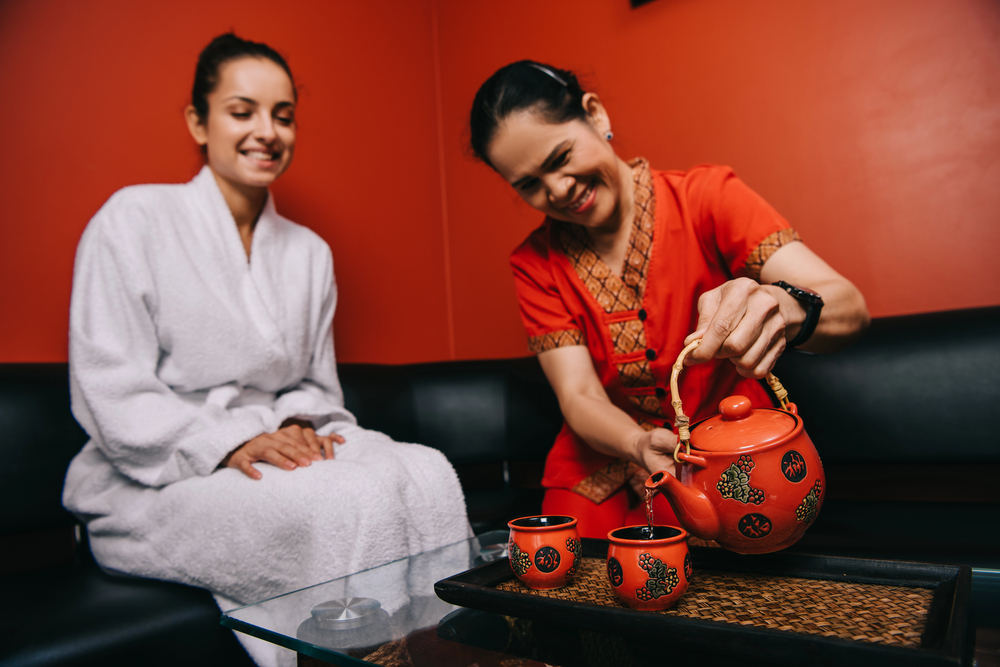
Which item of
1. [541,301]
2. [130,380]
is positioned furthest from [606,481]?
[130,380]

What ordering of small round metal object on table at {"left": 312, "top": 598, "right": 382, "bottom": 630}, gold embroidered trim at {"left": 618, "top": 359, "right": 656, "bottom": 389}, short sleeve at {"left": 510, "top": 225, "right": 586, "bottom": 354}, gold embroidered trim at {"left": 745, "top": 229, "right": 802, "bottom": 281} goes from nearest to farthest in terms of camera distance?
small round metal object on table at {"left": 312, "top": 598, "right": 382, "bottom": 630}
gold embroidered trim at {"left": 745, "top": 229, "right": 802, "bottom": 281}
gold embroidered trim at {"left": 618, "top": 359, "right": 656, "bottom": 389}
short sleeve at {"left": 510, "top": 225, "right": 586, "bottom": 354}

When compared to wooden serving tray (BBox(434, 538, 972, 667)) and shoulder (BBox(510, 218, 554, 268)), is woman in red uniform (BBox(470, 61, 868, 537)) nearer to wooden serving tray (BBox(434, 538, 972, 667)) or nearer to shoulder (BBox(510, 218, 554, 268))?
shoulder (BBox(510, 218, 554, 268))

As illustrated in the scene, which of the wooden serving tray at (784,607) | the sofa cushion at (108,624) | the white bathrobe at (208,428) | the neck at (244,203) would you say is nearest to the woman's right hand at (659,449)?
the wooden serving tray at (784,607)

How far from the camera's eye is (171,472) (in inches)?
43.2

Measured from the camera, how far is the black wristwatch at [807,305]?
748 mm

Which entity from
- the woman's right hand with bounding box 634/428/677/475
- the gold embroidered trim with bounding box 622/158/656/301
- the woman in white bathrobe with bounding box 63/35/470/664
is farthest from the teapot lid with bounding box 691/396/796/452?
the woman in white bathrobe with bounding box 63/35/470/664

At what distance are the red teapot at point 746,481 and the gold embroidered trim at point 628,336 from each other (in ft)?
1.61

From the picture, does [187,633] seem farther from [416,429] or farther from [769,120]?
[769,120]

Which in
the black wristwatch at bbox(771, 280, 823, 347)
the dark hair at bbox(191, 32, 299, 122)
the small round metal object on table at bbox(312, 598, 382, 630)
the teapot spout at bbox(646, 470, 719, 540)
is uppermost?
the dark hair at bbox(191, 32, 299, 122)

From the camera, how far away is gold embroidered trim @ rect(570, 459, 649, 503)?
1.10m

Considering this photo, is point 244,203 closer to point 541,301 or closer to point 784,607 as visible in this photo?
point 541,301

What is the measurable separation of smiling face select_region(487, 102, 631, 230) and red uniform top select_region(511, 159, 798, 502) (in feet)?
0.26

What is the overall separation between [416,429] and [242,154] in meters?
0.83

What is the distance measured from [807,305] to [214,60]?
4.22 feet
